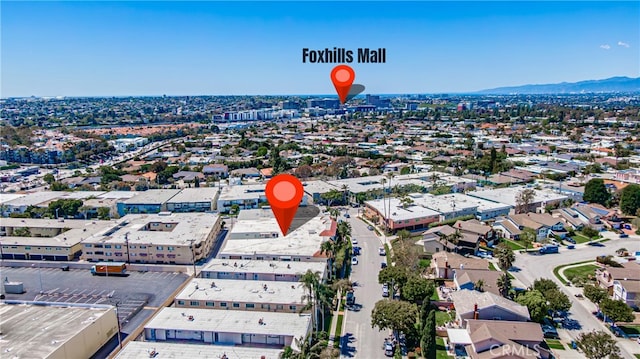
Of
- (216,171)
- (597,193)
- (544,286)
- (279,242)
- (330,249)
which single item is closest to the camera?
(544,286)

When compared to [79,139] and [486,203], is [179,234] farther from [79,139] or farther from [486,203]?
[79,139]

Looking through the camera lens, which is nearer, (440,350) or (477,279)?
(440,350)

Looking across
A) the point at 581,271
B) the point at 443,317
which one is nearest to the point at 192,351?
the point at 443,317

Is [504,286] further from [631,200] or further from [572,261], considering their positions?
[631,200]

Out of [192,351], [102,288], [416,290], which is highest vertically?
[416,290]

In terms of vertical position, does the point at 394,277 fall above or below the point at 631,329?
above

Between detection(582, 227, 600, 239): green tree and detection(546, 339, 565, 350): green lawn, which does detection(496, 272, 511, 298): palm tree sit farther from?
detection(582, 227, 600, 239): green tree
